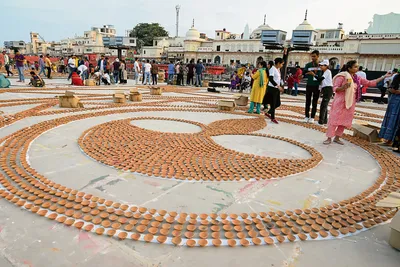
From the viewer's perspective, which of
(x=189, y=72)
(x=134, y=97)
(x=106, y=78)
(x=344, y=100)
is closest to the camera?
(x=344, y=100)

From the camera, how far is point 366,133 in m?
5.11

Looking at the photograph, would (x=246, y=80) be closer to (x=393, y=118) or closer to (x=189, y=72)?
(x=189, y=72)

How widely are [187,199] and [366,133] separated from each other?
14.3 feet

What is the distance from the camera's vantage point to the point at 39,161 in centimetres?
326

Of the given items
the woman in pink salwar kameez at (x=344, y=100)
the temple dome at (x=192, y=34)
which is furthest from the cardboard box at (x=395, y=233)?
the temple dome at (x=192, y=34)

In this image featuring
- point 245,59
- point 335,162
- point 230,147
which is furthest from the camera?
point 245,59

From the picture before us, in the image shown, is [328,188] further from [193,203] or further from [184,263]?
[184,263]

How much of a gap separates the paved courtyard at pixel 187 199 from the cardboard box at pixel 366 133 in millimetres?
323

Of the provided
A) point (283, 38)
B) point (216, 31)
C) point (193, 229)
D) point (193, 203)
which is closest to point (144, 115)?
point (193, 203)

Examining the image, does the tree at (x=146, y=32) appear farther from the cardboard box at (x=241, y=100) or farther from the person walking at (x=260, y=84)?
the person walking at (x=260, y=84)

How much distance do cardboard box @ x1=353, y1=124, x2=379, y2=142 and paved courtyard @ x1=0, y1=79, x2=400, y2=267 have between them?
0.32 meters

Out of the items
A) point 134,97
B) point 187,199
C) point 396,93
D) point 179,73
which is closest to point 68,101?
point 134,97

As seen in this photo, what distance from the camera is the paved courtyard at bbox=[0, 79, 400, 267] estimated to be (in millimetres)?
1796

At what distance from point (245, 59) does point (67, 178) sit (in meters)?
56.6
